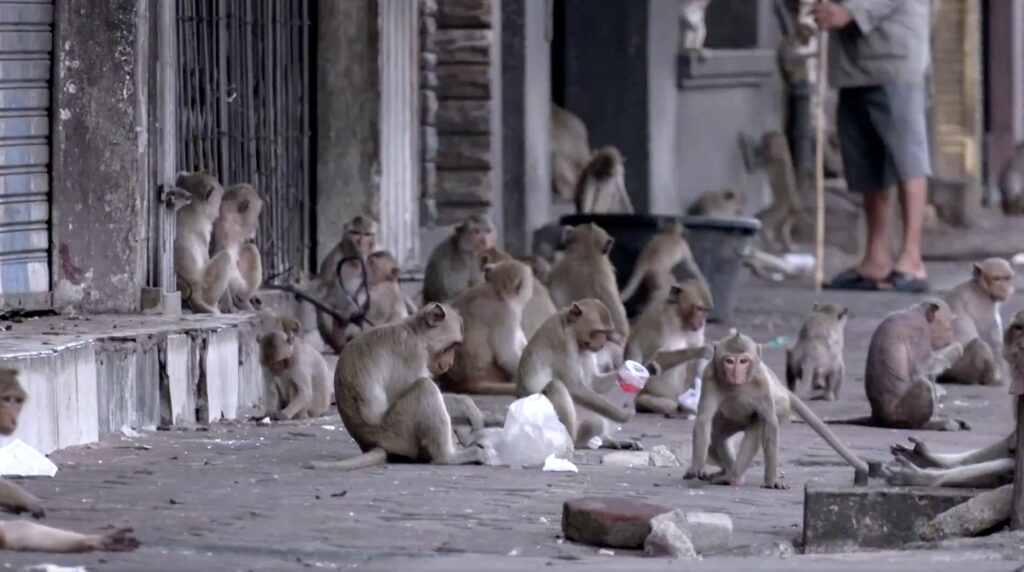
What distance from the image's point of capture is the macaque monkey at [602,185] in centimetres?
1884

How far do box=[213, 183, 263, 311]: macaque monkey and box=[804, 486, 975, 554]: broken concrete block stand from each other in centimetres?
556

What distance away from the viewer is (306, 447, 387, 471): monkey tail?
916cm

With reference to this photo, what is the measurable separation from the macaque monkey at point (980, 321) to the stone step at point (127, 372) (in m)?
4.40

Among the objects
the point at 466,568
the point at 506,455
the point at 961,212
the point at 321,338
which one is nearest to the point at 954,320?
the point at 321,338

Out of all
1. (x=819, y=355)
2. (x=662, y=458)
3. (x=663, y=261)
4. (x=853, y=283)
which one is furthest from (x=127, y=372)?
(x=853, y=283)

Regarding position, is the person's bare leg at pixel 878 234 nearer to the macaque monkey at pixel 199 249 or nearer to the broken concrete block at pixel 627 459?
the macaque monkey at pixel 199 249

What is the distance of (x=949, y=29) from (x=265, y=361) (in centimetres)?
2286

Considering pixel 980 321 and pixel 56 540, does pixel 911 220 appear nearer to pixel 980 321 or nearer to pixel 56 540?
pixel 980 321

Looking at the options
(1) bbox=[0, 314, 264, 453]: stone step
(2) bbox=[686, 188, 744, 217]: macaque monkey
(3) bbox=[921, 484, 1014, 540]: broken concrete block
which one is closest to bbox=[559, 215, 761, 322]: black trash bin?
(2) bbox=[686, 188, 744, 217]: macaque monkey

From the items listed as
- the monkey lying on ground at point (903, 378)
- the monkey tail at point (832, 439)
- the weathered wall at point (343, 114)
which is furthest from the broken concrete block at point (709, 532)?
the weathered wall at point (343, 114)

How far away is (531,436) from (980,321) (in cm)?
494

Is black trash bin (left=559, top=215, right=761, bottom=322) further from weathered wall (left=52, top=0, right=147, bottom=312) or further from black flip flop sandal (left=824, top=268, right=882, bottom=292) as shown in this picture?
weathered wall (left=52, top=0, right=147, bottom=312)

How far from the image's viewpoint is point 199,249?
1236cm

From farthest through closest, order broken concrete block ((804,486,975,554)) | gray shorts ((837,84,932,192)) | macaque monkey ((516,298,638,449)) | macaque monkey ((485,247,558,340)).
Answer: gray shorts ((837,84,932,192)) → macaque monkey ((485,247,558,340)) → macaque monkey ((516,298,638,449)) → broken concrete block ((804,486,975,554))
